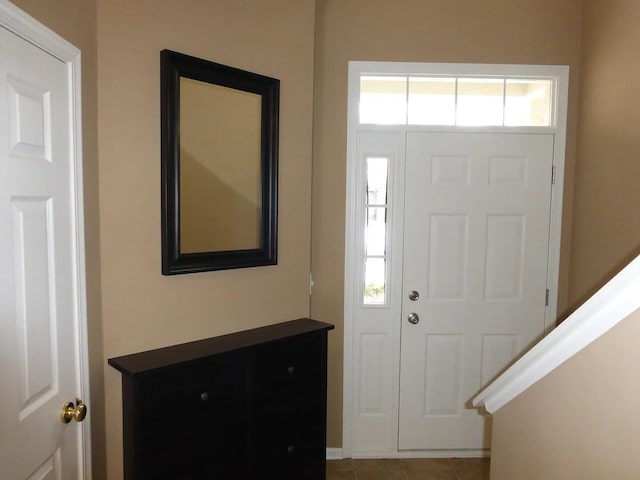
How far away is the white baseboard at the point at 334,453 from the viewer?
9.86ft

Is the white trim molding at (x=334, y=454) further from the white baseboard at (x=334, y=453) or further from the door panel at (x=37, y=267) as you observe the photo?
the door panel at (x=37, y=267)

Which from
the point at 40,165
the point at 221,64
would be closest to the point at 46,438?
the point at 40,165

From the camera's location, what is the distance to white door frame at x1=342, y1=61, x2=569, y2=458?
287 centimetres

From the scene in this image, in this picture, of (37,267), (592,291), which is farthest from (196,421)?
(592,291)

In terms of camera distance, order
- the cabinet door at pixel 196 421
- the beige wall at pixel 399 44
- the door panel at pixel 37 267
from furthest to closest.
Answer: the beige wall at pixel 399 44, the cabinet door at pixel 196 421, the door panel at pixel 37 267

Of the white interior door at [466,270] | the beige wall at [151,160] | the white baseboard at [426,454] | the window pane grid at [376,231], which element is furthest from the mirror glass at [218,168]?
the white baseboard at [426,454]

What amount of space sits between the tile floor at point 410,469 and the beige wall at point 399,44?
3.36ft

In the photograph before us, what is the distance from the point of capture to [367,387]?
302 centimetres

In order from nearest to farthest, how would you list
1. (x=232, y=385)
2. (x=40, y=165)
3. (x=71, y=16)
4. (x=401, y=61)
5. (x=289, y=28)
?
(x=40, y=165) → (x=71, y=16) → (x=232, y=385) → (x=289, y=28) → (x=401, y=61)

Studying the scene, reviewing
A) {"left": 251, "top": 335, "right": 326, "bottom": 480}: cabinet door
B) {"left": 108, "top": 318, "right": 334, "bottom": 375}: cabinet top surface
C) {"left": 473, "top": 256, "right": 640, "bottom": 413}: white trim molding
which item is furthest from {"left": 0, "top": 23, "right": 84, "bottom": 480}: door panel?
{"left": 473, "top": 256, "right": 640, "bottom": 413}: white trim molding

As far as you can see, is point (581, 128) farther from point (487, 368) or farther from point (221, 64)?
point (221, 64)

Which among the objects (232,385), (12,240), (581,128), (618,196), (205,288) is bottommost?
(232,385)

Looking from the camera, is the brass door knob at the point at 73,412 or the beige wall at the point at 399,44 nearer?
the brass door knob at the point at 73,412

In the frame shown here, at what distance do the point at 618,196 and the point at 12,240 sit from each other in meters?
2.67
